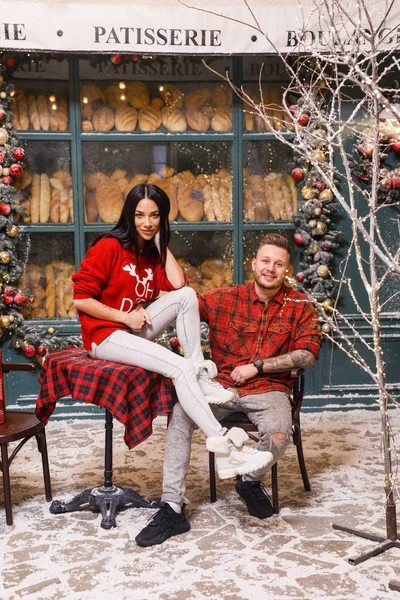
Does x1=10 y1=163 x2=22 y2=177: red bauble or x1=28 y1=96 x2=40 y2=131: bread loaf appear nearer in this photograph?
x1=10 y1=163 x2=22 y2=177: red bauble

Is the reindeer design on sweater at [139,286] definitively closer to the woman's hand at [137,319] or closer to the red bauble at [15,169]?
the woman's hand at [137,319]

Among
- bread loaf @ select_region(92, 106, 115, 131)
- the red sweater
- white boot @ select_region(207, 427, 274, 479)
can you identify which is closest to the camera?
white boot @ select_region(207, 427, 274, 479)

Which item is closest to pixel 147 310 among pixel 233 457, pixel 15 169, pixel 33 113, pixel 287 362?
pixel 287 362

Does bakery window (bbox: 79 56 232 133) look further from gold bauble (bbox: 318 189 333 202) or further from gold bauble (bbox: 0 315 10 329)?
gold bauble (bbox: 0 315 10 329)

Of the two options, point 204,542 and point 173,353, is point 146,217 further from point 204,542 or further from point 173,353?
point 204,542

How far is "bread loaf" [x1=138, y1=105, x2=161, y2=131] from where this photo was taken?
222 inches

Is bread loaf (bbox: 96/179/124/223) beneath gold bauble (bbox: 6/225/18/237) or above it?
above

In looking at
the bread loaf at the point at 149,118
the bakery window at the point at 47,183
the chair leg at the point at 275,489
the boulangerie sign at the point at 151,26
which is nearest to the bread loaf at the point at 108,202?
the bakery window at the point at 47,183

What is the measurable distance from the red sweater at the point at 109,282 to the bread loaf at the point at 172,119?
206 cm

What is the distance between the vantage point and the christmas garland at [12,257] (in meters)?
5.31

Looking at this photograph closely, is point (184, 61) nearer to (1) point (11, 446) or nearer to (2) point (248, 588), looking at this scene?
(1) point (11, 446)

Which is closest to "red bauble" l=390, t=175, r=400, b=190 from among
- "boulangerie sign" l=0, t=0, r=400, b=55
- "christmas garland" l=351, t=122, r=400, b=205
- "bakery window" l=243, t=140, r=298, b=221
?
"christmas garland" l=351, t=122, r=400, b=205

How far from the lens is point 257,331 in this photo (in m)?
3.95

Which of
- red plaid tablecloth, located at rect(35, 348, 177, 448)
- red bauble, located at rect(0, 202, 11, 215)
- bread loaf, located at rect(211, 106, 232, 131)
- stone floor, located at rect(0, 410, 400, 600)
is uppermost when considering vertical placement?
bread loaf, located at rect(211, 106, 232, 131)
